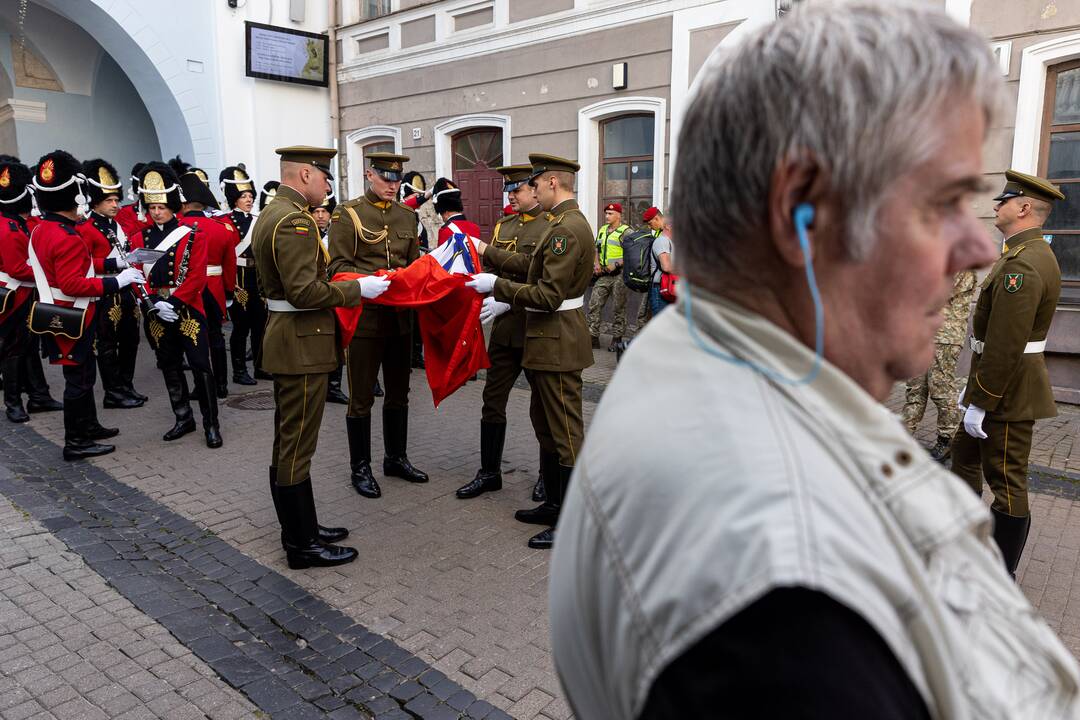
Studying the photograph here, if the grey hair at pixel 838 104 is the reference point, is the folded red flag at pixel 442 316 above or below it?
below

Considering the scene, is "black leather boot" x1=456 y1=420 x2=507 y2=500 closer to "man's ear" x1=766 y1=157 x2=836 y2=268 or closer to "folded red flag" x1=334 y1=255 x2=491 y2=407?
"folded red flag" x1=334 y1=255 x2=491 y2=407

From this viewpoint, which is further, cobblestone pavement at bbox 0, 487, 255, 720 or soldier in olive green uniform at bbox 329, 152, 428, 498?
soldier in olive green uniform at bbox 329, 152, 428, 498

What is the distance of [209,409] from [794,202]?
6368 millimetres

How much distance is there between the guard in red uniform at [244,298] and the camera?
882cm

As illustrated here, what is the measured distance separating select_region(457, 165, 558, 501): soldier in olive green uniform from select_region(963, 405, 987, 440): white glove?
2.42m

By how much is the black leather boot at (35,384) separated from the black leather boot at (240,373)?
5.96 feet

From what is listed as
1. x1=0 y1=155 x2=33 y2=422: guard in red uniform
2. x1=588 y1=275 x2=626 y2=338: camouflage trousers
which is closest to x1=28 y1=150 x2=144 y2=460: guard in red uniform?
x1=0 y1=155 x2=33 y2=422: guard in red uniform

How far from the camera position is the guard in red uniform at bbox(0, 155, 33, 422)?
21.5 ft

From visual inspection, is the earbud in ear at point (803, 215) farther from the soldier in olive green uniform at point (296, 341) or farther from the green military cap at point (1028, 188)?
the green military cap at point (1028, 188)

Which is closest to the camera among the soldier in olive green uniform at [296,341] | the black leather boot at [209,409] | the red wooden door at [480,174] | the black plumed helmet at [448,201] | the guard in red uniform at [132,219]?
the soldier in olive green uniform at [296,341]

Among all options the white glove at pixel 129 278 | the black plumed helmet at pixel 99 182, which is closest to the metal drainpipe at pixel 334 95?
the black plumed helmet at pixel 99 182

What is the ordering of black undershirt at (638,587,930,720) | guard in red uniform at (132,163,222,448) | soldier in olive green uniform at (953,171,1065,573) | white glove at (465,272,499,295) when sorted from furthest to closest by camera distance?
1. guard in red uniform at (132,163,222,448)
2. white glove at (465,272,499,295)
3. soldier in olive green uniform at (953,171,1065,573)
4. black undershirt at (638,587,930,720)

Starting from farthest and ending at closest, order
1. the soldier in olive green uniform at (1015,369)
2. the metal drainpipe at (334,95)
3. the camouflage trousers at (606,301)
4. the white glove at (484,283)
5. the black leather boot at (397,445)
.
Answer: the metal drainpipe at (334,95) < the camouflage trousers at (606,301) < the black leather boot at (397,445) < the white glove at (484,283) < the soldier in olive green uniform at (1015,369)

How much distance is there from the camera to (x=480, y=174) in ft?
42.3
